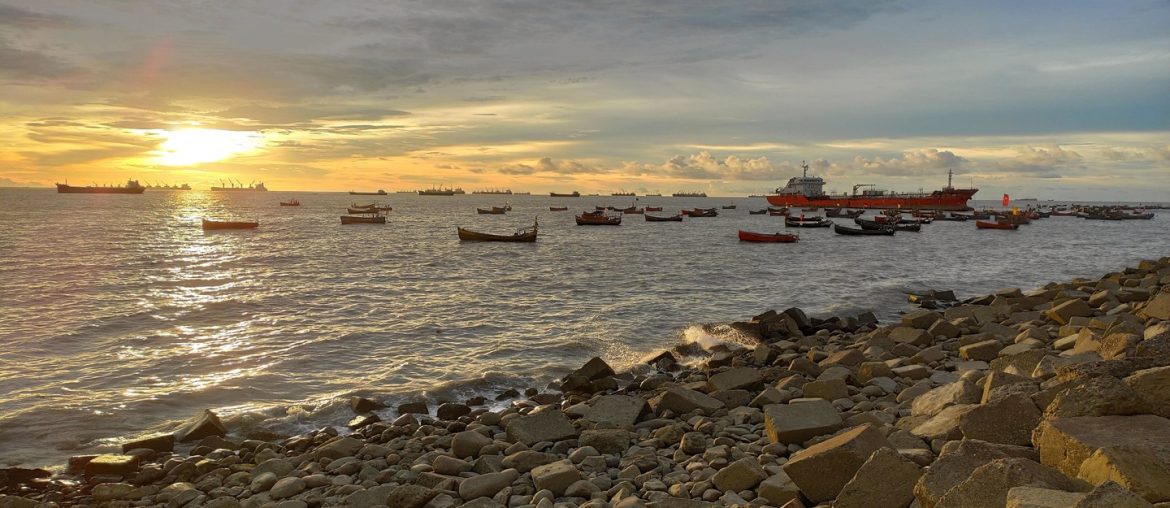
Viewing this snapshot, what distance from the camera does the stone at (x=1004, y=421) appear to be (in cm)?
600

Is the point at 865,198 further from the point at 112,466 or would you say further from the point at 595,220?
the point at 112,466

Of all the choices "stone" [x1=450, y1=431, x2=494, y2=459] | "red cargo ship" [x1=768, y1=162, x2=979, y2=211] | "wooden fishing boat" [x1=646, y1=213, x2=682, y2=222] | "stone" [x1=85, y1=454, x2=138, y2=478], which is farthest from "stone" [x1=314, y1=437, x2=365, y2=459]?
"red cargo ship" [x1=768, y1=162, x2=979, y2=211]

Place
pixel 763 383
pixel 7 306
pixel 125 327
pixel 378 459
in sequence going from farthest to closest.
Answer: pixel 7 306, pixel 125 327, pixel 763 383, pixel 378 459

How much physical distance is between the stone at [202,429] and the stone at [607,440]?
644 cm

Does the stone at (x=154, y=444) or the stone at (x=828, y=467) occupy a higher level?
the stone at (x=828, y=467)

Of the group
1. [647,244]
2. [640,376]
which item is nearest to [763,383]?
[640,376]

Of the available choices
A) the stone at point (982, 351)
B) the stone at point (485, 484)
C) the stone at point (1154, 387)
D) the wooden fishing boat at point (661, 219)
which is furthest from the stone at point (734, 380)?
the wooden fishing boat at point (661, 219)

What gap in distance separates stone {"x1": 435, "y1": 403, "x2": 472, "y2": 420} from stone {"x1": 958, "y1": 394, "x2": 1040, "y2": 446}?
8.15 m

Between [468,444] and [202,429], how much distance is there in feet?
17.1

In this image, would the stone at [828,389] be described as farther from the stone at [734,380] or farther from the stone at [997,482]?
the stone at [997,482]

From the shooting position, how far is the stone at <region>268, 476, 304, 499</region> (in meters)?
8.00

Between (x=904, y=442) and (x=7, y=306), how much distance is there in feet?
98.1

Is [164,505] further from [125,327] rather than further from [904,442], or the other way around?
[125,327]

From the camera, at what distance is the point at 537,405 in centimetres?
1226
